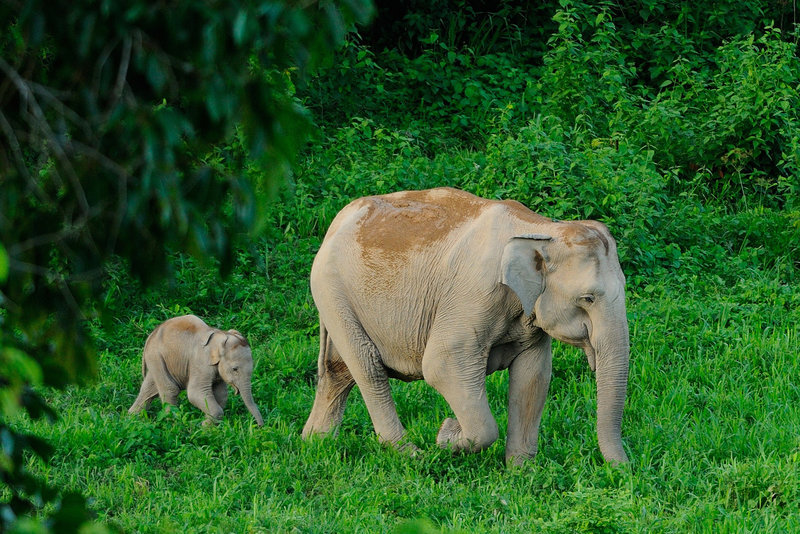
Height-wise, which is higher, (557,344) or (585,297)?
(585,297)

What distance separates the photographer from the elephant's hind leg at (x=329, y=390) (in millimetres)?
6285

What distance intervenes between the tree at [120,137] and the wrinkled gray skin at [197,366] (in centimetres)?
450

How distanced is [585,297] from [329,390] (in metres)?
1.74

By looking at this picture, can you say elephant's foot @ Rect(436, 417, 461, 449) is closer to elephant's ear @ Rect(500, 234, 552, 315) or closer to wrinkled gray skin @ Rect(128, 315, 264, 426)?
elephant's ear @ Rect(500, 234, 552, 315)

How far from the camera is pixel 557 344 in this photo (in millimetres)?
7699

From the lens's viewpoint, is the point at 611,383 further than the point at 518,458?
No

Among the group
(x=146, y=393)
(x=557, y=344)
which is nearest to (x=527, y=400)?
(x=557, y=344)

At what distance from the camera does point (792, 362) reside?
277 inches

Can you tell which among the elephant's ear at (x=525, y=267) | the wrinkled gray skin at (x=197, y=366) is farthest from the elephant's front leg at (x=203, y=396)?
the elephant's ear at (x=525, y=267)

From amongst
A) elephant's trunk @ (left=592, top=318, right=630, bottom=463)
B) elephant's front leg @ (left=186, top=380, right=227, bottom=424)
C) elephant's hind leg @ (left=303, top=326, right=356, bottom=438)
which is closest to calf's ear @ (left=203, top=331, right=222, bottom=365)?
elephant's front leg @ (left=186, top=380, right=227, bottom=424)

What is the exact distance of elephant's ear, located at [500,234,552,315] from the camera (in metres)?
5.39

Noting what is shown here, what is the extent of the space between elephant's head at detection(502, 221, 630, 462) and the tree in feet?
11.4

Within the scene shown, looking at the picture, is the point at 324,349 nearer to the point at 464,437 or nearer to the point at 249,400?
the point at 249,400

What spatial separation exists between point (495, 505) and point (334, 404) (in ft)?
4.81
